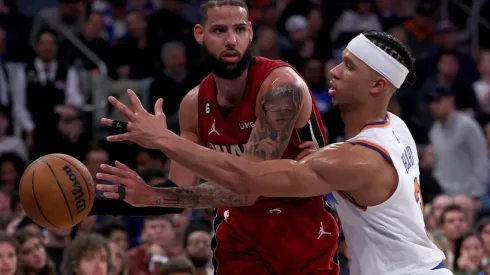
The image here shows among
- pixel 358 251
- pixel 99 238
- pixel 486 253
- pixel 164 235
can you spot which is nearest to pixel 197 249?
pixel 164 235

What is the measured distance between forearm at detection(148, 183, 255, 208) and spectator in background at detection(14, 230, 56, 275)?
7.82ft

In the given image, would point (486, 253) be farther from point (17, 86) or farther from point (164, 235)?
point (17, 86)

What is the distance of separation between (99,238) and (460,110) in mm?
6887

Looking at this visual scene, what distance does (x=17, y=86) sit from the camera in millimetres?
11047

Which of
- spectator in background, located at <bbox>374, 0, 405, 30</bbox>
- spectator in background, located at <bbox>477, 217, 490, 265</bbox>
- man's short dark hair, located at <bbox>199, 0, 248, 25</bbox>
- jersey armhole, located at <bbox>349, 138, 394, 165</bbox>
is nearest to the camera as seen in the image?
jersey armhole, located at <bbox>349, 138, 394, 165</bbox>

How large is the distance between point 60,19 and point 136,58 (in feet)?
3.51

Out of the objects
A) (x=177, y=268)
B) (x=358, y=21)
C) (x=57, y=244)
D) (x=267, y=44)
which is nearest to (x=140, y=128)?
(x=177, y=268)

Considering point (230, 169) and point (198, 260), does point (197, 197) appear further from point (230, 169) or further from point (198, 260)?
point (198, 260)

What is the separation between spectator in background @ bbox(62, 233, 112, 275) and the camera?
720cm

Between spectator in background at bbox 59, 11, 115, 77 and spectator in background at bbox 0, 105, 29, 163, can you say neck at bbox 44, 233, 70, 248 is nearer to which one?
spectator in background at bbox 0, 105, 29, 163

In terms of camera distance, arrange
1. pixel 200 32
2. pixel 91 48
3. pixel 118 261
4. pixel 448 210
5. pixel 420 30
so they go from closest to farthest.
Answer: pixel 200 32, pixel 118 261, pixel 448 210, pixel 91 48, pixel 420 30

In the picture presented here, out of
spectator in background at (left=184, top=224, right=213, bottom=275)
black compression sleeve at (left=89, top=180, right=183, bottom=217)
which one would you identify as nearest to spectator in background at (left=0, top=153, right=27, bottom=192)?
spectator in background at (left=184, top=224, right=213, bottom=275)

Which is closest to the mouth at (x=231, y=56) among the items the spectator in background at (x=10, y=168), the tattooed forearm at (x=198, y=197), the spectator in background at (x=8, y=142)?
the tattooed forearm at (x=198, y=197)

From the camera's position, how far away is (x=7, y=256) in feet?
23.0
